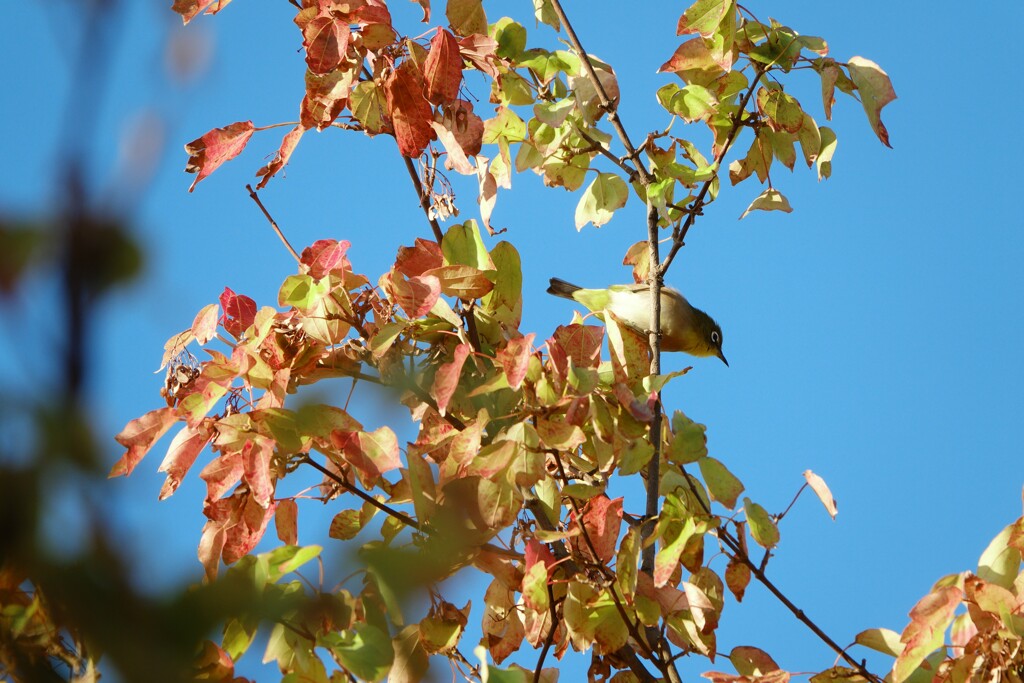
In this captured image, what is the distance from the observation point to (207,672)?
177 centimetres

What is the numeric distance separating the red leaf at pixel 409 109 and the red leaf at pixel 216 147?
1.46 feet

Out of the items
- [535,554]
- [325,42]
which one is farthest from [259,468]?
[325,42]

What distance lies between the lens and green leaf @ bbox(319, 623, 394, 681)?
200cm

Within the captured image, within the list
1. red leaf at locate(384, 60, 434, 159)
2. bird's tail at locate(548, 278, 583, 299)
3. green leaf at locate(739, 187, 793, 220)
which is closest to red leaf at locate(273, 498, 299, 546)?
red leaf at locate(384, 60, 434, 159)

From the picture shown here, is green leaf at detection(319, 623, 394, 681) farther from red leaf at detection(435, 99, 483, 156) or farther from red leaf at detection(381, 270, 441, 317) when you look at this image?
red leaf at detection(435, 99, 483, 156)

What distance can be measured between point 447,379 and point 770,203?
4.22 ft

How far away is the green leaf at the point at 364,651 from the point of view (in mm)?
2004

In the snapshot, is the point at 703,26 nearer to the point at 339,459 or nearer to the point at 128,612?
the point at 339,459

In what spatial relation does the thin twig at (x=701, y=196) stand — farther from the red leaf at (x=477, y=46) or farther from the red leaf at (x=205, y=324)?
the red leaf at (x=205, y=324)

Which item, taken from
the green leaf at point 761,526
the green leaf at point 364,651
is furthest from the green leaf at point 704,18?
the green leaf at point 364,651

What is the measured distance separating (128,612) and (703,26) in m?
2.52

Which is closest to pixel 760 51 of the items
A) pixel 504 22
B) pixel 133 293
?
pixel 504 22

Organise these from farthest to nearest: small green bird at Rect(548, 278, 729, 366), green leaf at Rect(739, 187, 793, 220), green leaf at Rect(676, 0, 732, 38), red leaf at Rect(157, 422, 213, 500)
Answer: small green bird at Rect(548, 278, 729, 366)
green leaf at Rect(739, 187, 793, 220)
green leaf at Rect(676, 0, 732, 38)
red leaf at Rect(157, 422, 213, 500)

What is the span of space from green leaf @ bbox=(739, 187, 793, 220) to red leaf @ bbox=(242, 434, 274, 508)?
5.40 ft
